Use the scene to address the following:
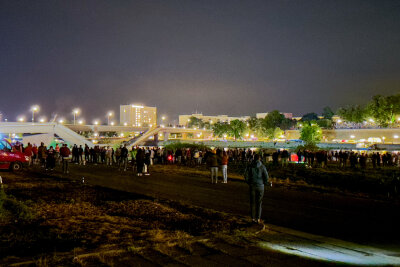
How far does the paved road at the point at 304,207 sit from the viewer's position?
8.34m

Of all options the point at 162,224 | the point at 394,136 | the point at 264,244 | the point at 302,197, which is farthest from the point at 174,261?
the point at 394,136

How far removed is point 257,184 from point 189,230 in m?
2.06

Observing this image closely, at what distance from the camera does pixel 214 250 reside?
649 cm

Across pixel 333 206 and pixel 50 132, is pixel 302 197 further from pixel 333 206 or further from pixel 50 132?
pixel 50 132

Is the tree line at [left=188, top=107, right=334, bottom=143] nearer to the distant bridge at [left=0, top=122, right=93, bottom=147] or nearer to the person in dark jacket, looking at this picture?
the distant bridge at [left=0, top=122, right=93, bottom=147]

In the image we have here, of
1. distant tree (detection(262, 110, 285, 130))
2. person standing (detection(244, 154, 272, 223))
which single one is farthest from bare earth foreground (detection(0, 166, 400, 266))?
distant tree (detection(262, 110, 285, 130))

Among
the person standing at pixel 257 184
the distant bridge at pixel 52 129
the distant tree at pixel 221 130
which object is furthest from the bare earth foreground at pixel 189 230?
the distant tree at pixel 221 130

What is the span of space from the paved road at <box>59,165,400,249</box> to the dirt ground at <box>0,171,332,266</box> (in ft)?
4.25

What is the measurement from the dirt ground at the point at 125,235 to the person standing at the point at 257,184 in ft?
1.15

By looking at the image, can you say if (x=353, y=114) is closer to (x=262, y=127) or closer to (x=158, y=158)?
(x=262, y=127)

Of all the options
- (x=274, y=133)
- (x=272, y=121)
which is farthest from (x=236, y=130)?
(x=272, y=121)

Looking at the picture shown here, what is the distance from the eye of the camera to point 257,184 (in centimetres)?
880

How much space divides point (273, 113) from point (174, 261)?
465 ft

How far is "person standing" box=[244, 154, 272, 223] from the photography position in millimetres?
8797
